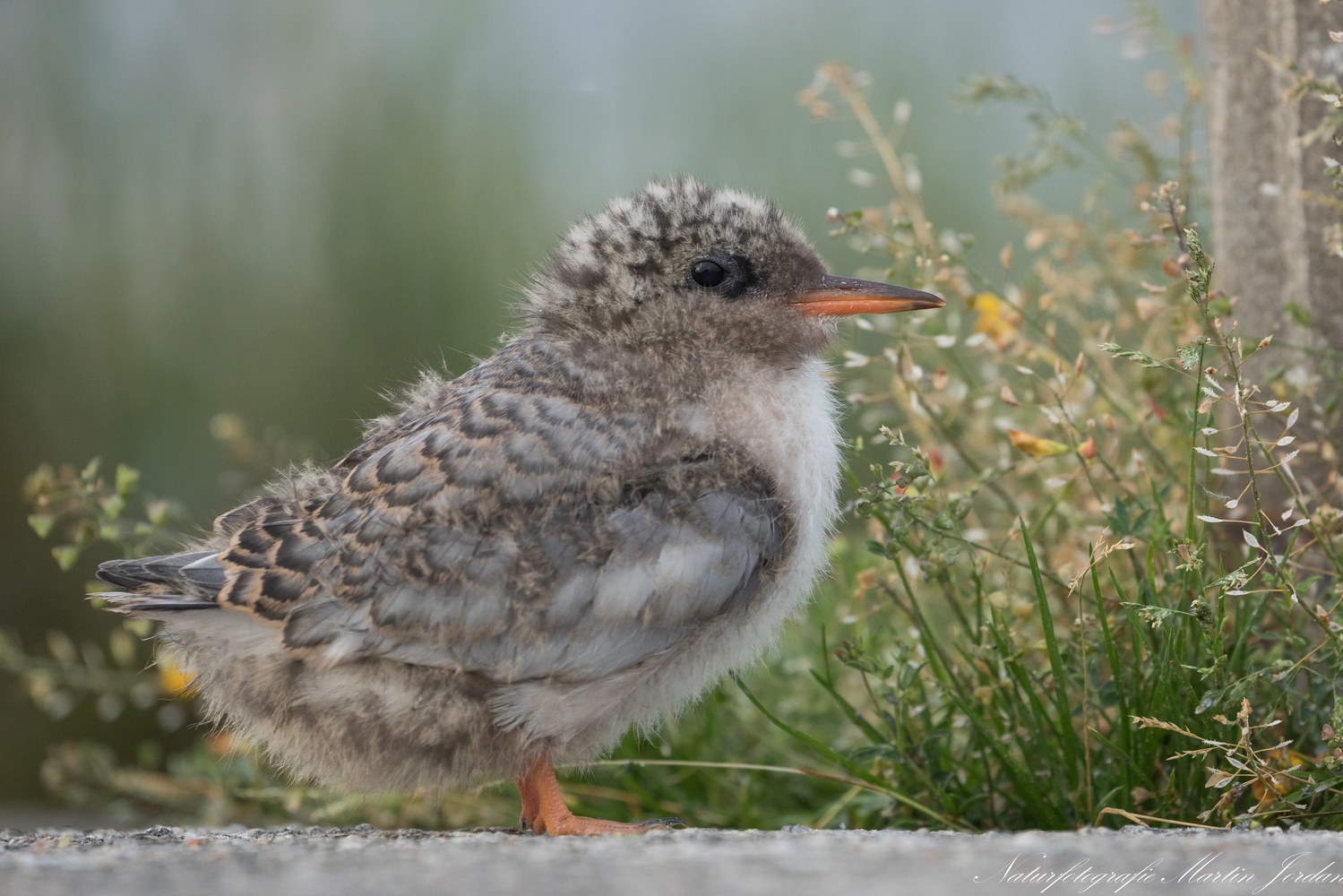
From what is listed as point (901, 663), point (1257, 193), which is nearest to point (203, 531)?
point (901, 663)

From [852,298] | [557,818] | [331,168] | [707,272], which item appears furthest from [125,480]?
[331,168]

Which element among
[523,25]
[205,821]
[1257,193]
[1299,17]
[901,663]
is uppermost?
[523,25]

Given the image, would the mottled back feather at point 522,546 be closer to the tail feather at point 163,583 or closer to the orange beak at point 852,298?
the tail feather at point 163,583

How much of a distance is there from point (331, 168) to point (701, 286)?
12.8 feet

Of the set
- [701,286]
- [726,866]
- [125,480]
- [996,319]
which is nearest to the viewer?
[726,866]

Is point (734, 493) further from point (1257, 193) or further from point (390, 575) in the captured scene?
point (1257, 193)

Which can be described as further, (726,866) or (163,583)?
(163,583)

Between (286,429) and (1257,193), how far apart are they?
4.07m

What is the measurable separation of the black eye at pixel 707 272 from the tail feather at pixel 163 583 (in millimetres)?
1159

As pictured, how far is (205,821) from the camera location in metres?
4.15

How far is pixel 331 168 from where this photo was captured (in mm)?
6484

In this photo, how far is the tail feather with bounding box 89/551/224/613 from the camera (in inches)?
106

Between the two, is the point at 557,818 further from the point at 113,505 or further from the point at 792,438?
the point at 113,505

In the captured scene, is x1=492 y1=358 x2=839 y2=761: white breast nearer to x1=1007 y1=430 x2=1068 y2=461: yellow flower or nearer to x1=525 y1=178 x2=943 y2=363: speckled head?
x1=525 y1=178 x2=943 y2=363: speckled head
